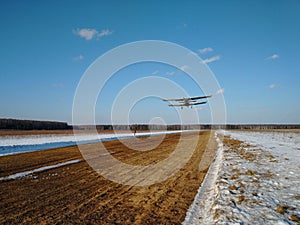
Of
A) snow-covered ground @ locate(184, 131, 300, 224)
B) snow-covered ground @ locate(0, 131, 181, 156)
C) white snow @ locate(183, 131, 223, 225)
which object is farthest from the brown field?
snow-covered ground @ locate(0, 131, 181, 156)

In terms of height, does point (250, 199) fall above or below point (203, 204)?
above

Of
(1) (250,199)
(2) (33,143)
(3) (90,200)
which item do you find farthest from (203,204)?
(2) (33,143)

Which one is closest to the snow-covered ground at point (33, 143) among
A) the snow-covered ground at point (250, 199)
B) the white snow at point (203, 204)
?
the white snow at point (203, 204)

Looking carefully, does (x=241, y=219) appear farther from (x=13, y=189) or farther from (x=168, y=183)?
(x=13, y=189)

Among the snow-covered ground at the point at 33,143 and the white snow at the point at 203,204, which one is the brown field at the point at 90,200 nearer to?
the white snow at the point at 203,204

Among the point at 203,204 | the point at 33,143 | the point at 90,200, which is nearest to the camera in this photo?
the point at 203,204

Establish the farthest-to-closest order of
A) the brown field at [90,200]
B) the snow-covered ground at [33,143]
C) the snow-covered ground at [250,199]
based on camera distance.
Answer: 1. the snow-covered ground at [33,143]
2. the brown field at [90,200]
3. the snow-covered ground at [250,199]

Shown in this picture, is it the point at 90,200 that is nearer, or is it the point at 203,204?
the point at 203,204

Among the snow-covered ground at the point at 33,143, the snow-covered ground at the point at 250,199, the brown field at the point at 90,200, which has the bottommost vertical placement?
the snow-covered ground at the point at 33,143

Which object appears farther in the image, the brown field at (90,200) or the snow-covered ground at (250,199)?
the brown field at (90,200)

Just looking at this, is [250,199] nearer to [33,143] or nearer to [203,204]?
[203,204]

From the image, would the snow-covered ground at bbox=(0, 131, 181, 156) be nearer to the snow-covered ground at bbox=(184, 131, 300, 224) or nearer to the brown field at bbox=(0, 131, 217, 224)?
the brown field at bbox=(0, 131, 217, 224)

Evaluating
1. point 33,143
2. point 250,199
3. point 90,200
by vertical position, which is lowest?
point 33,143

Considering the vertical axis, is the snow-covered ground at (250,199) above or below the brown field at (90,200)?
above
